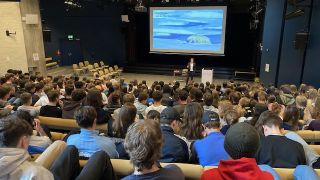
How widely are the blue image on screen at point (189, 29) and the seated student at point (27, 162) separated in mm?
13475

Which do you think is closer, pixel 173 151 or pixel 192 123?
pixel 173 151

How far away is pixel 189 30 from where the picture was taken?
1520cm

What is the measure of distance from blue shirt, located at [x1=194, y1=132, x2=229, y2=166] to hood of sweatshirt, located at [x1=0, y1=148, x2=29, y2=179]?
5.13ft

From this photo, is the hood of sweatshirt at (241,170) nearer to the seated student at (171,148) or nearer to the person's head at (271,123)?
the seated student at (171,148)

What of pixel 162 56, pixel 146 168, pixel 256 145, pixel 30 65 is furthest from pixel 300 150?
pixel 162 56

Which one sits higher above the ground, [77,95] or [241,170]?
[241,170]

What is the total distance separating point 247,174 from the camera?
5.04 feet

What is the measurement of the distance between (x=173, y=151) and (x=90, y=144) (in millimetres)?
831

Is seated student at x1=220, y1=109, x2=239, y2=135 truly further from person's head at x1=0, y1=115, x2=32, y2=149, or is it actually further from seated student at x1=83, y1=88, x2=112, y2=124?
person's head at x1=0, y1=115, x2=32, y2=149

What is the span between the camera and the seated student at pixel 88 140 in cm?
270

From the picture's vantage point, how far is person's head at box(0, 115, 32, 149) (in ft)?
5.82

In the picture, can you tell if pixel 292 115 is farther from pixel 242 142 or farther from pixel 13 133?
pixel 13 133

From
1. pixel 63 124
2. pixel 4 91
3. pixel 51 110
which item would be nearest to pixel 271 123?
pixel 63 124

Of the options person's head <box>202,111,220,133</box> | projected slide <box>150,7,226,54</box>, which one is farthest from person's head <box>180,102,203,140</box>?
projected slide <box>150,7,226,54</box>
